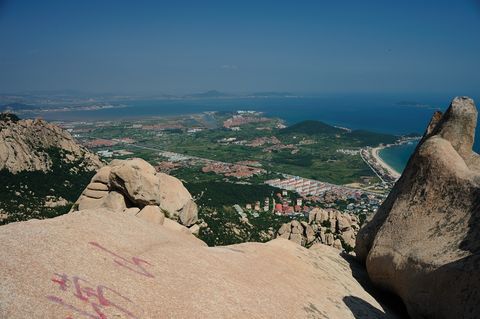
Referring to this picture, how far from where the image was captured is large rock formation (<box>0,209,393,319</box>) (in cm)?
1017

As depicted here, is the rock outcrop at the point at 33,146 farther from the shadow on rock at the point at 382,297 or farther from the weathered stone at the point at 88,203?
the shadow on rock at the point at 382,297

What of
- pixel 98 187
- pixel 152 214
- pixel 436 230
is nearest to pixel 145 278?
pixel 436 230

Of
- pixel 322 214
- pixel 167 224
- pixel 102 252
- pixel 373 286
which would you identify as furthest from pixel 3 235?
pixel 322 214

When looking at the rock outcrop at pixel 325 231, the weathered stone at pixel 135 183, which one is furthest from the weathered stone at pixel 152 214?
the rock outcrop at pixel 325 231

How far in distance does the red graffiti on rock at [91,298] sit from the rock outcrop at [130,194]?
13.3m

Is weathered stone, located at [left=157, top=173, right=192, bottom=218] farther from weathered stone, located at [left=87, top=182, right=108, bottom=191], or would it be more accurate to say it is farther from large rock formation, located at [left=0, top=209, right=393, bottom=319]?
large rock formation, located at [left=0, top=209, right=393, bottom=319]

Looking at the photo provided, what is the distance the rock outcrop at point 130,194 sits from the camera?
2475cm

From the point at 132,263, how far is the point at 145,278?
105 cm

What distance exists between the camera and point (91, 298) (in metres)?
10.4

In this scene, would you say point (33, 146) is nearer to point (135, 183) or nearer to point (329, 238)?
point (135, 183)

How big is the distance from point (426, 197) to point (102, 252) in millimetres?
13226

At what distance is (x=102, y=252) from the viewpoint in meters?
13.0

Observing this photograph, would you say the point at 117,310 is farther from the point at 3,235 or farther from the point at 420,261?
the point at 420,261

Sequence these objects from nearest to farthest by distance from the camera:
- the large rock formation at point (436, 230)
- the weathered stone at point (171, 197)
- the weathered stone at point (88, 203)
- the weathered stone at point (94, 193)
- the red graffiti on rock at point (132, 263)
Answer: the red graffiti on rock at point (132, 263) → the large rock formation at point (436, 230) → the weathered stone at point (88, 203) → the weathered stone at point (94, 193) → the weathered stone at point (171, 197)
